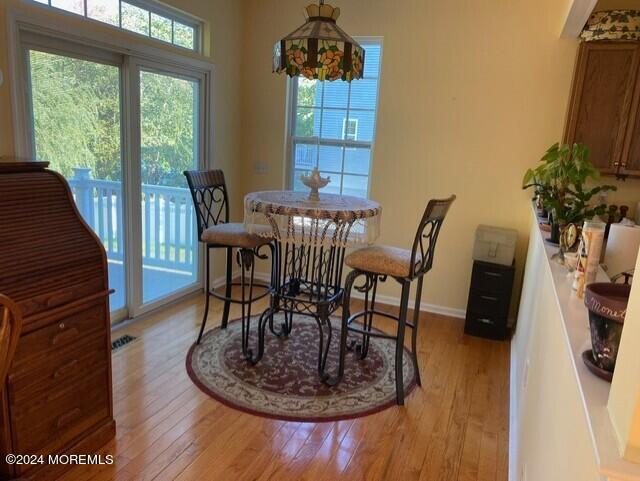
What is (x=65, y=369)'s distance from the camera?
1967 millimetres

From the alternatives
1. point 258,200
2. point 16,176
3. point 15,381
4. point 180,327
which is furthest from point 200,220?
point 15,381

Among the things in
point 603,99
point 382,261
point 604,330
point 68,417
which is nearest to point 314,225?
point 382,261

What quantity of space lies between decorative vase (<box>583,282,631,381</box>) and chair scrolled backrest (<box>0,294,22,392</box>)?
4.12ft

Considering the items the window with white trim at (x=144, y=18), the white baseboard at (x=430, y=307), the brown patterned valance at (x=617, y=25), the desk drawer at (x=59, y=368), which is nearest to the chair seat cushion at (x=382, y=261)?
the desk drawer at (x=59, y=368)

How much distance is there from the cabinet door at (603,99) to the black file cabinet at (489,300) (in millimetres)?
1023

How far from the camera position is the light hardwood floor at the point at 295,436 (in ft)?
6.89

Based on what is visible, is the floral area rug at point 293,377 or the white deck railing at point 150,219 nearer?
the floral area rug at point 293,377

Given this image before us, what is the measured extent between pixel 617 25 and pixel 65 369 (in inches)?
148

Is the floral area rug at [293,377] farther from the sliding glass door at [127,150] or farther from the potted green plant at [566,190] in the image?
the potted green plant at [566,190]

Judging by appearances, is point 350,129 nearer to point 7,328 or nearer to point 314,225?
point 314,225

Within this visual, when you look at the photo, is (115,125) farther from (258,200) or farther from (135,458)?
(135,458)

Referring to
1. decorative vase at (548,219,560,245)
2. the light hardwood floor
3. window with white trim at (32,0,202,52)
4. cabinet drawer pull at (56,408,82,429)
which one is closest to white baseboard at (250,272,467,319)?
the light hardwood floor

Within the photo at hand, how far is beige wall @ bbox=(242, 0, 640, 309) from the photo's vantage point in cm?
361

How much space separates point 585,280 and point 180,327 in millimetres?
2835
